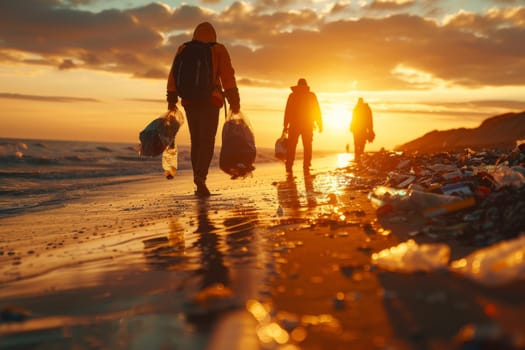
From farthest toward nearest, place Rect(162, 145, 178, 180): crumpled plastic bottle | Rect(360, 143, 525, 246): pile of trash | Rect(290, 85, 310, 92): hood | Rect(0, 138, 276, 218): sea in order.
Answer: Rect(290, 85, 310, 92): hood < Rect(0, 138, 276, 218): sea < Rect(162, 145, 178, 180): crumpled plastic bottle < Rect(360, 143, 525, 246): pile of trash

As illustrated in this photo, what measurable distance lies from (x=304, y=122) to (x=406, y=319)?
10727 millimetres

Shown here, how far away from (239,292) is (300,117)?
10227 mm

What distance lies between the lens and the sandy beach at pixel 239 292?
5.57 ft

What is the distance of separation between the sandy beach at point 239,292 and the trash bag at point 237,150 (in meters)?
2.40

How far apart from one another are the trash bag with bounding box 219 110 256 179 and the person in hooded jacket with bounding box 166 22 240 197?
28 cm

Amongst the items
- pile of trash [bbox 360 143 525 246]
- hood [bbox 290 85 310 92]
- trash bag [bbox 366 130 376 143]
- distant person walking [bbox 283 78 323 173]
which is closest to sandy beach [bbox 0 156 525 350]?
pile of trash [bbox 360 143 525 246]

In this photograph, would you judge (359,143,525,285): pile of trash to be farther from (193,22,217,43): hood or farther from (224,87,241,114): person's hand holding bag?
(193,22,217,43): hood

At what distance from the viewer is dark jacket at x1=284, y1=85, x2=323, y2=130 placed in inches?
484

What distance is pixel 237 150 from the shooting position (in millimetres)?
6801

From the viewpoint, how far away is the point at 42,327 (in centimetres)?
199

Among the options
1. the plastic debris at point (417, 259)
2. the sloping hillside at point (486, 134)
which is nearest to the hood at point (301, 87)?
the plastic debris at point (417, 259)

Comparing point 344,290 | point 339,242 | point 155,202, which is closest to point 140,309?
point 344,290

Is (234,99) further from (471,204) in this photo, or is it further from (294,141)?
(294,141)

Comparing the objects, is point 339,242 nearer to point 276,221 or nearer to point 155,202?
point 276,221
